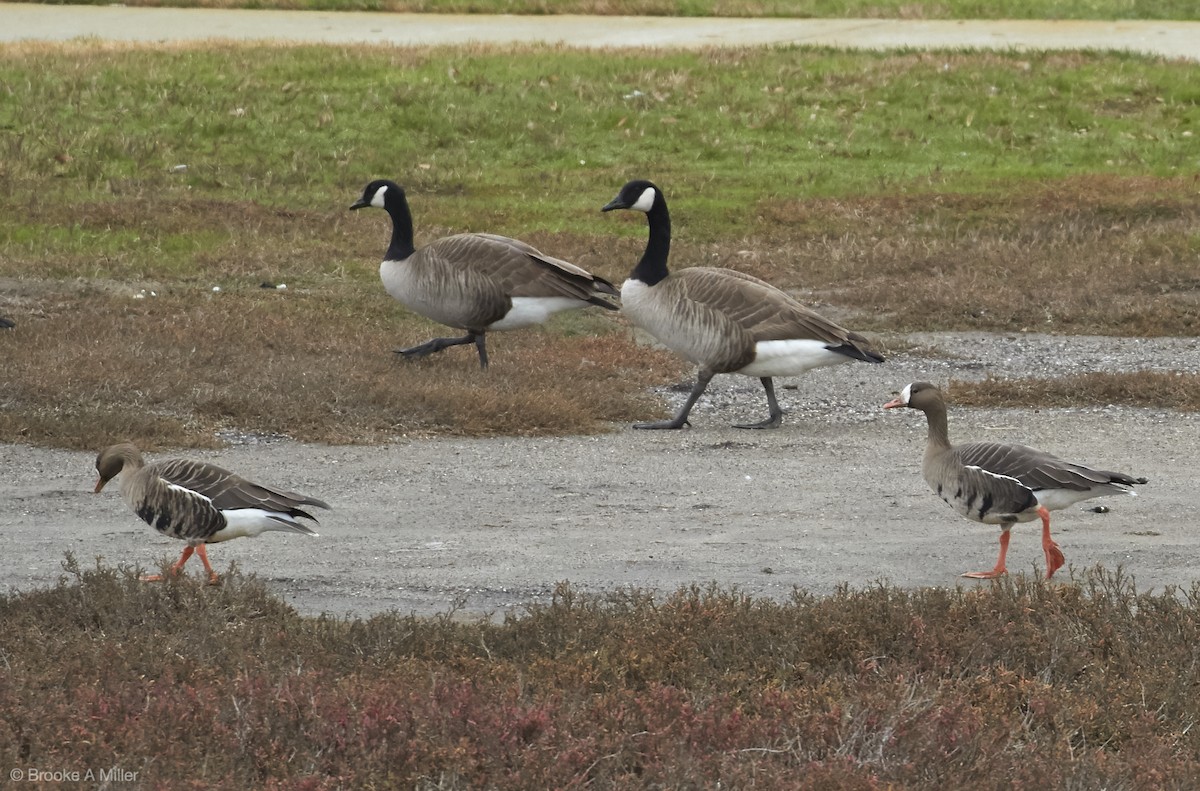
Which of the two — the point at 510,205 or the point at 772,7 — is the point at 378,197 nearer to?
the point at 510,205

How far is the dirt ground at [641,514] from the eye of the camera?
867cm

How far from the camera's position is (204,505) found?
807 centimetres

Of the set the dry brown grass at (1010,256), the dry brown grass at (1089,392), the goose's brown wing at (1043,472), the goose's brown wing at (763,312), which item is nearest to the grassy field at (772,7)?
the dry brown grass at (1010,256)

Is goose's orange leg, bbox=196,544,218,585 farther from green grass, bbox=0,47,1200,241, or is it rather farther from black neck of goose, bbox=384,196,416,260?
green grass, bbox=0,47,1200,241

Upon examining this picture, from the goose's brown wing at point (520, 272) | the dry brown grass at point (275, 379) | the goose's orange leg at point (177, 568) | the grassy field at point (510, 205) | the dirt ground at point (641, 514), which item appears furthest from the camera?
the goose's brown wing at point (520, 272)

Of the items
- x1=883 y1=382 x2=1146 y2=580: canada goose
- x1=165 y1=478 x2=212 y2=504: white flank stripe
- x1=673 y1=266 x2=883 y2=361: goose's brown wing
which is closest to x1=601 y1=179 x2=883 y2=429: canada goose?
x1=673 y1=266 x2=883 y2=361: goose's brown wing

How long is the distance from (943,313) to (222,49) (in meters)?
17.1

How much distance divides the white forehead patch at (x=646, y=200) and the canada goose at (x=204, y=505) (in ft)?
22.0

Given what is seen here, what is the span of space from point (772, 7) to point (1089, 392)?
2806cm

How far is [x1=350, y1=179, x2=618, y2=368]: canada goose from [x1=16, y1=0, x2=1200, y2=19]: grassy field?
2490 centimetres

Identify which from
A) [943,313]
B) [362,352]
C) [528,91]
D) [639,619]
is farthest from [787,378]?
[528,91]

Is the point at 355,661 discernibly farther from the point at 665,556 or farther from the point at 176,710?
the point at 665,556

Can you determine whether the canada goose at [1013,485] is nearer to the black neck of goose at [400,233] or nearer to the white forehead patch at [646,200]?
the white forehead patch at [646,200]

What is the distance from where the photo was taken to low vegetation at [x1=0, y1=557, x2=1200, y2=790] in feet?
18.3
